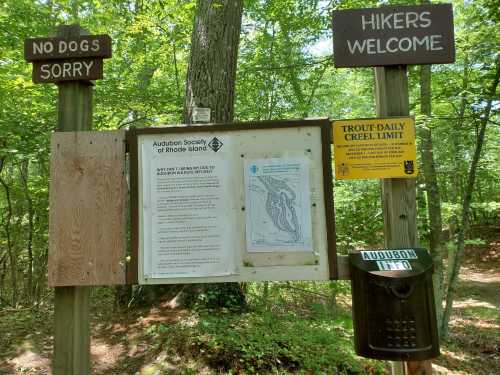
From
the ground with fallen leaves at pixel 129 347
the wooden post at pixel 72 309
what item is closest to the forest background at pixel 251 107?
the ground with fallen leaves at pixel 129 347

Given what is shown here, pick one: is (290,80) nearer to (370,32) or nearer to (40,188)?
(40,188)

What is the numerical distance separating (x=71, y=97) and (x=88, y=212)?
843 mm

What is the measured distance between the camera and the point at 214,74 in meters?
4.78

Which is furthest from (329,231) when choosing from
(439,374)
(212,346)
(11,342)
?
(11,342)

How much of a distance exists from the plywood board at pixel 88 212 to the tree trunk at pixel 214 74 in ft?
7.17

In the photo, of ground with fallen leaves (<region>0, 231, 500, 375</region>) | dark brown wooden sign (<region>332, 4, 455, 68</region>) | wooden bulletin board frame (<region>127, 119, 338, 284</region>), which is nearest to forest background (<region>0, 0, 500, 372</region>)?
ground with fallen leaves (<region>0, 231, 500, 375</region>)

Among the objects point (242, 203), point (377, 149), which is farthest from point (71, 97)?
point (377, 149)

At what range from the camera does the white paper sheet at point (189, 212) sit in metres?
2.49

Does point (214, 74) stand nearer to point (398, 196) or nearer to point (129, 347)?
point (398, 196)

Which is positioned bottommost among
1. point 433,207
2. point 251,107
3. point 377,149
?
point 433,207

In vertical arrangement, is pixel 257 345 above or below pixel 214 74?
below

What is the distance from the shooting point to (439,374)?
4770 millimetres

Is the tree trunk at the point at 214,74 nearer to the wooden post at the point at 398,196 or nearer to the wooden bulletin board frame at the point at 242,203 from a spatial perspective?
the wooden bulletin board frame at the point at 242,203

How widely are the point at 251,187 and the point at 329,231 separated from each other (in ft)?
1.91
